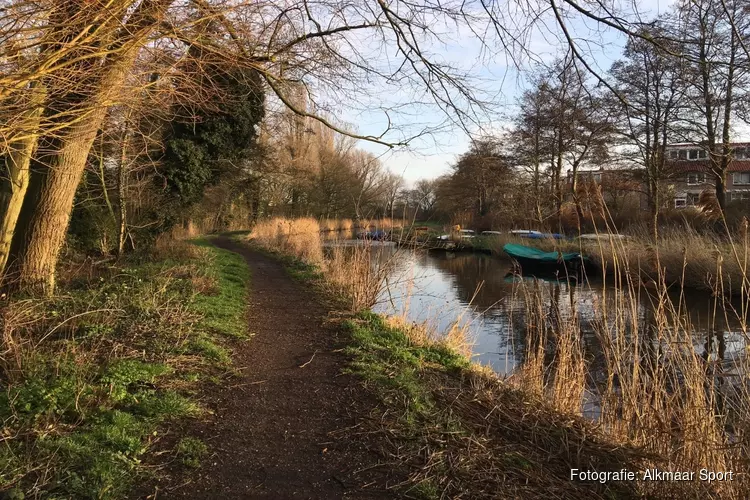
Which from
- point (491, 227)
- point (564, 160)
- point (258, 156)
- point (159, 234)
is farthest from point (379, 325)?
point (491, 227)

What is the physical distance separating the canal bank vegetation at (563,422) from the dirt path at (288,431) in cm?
25

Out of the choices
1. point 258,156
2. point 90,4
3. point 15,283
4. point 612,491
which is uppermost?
point 258,156

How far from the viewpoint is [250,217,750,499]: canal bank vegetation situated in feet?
9.68

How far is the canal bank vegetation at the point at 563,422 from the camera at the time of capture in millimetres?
2949

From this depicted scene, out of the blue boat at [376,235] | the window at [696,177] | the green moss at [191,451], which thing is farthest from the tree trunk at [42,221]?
the window at [696,177]

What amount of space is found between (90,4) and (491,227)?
38565 millimetres

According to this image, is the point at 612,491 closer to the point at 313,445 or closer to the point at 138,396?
the point at 313,445

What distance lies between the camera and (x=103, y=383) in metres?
3.84

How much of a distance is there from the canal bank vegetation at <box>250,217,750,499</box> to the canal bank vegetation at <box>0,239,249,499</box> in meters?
1.53

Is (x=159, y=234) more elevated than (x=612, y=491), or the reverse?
(x=159, y=234)

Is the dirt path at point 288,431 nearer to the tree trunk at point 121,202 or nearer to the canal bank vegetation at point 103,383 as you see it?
the canal bank vegetation at point 103,383

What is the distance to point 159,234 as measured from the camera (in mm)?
13422

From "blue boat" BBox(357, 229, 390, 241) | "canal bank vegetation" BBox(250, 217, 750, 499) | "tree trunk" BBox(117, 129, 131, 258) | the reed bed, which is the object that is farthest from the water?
"tree trunk" BBox(117, 129, 131, 258)

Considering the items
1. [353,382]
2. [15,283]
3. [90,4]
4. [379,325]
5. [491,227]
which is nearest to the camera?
[90,4]
